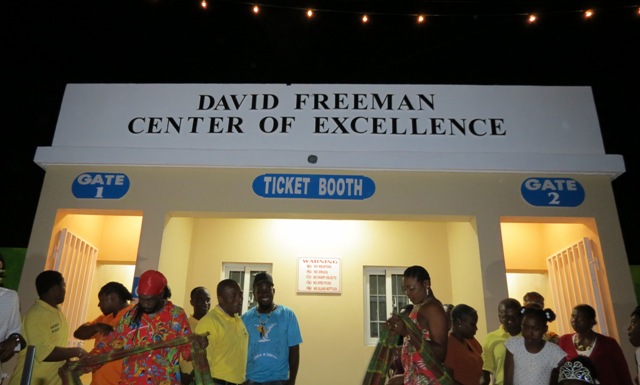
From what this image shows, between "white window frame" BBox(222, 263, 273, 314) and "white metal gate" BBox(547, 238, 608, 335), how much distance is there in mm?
4214

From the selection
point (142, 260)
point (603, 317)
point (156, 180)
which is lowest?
point (603, 317)

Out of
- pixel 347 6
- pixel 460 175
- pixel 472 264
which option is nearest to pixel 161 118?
pixel 347 6

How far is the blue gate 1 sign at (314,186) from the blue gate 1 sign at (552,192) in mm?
1874

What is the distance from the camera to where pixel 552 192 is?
20.7 feet

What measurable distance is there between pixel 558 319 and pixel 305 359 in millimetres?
3628

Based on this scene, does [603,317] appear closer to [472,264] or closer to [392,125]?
[472,264]

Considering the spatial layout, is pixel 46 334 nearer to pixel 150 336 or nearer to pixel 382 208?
pixel 150 336

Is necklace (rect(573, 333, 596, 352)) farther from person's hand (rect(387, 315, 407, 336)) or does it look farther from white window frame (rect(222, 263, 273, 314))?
white window frame (rect(222, 263, 273, 314))

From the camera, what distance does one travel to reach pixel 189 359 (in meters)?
3.48

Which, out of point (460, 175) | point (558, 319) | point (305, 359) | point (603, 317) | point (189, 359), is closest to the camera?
point (189, 359)

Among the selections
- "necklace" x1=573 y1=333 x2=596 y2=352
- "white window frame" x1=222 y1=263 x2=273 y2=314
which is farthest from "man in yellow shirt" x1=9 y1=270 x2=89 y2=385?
"necklace" x1=573 y1=333 x2=596 y2=352

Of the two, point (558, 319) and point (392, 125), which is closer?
point (392, 125)

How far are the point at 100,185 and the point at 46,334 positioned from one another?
2.68m

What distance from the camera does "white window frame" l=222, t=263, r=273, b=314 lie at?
8.26m
